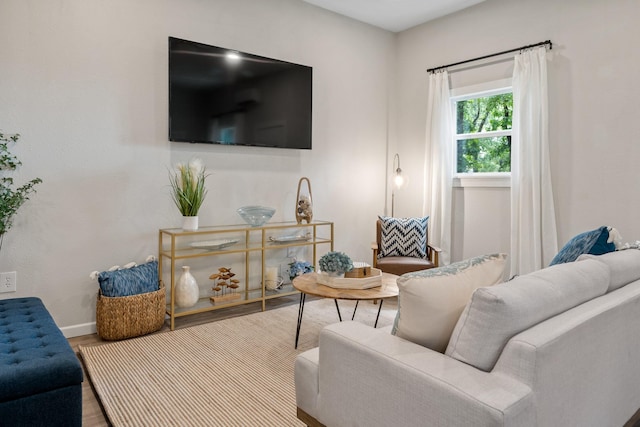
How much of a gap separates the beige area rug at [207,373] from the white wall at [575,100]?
1.70 m

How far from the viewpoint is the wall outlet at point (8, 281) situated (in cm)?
285

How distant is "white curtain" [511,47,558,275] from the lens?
→ 3.76 metres

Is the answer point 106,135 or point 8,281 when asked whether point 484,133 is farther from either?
point 8,281

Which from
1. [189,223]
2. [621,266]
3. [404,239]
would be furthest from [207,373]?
[404,239]

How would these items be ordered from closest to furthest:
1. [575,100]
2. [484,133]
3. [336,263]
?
[336,263], [575,100], [484,133]

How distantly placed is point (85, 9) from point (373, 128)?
3.06m

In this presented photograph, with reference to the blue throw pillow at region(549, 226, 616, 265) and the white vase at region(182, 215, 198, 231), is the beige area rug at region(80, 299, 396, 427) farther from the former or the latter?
the blue throw pillow at region(549, 226, 616, 265)

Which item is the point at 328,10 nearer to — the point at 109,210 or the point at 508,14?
the point at 508,14

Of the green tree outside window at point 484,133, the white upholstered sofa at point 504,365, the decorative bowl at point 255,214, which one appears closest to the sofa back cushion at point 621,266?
the white upholstered sofa at point 504,365

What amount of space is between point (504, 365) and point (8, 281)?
3105 millimetres

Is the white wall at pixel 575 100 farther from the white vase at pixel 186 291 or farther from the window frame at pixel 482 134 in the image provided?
the white vase at pixel 186 291

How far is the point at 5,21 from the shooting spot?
2.80 metres

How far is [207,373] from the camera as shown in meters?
2.50

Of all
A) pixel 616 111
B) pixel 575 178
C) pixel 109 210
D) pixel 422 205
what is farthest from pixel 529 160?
pixel 109 210
